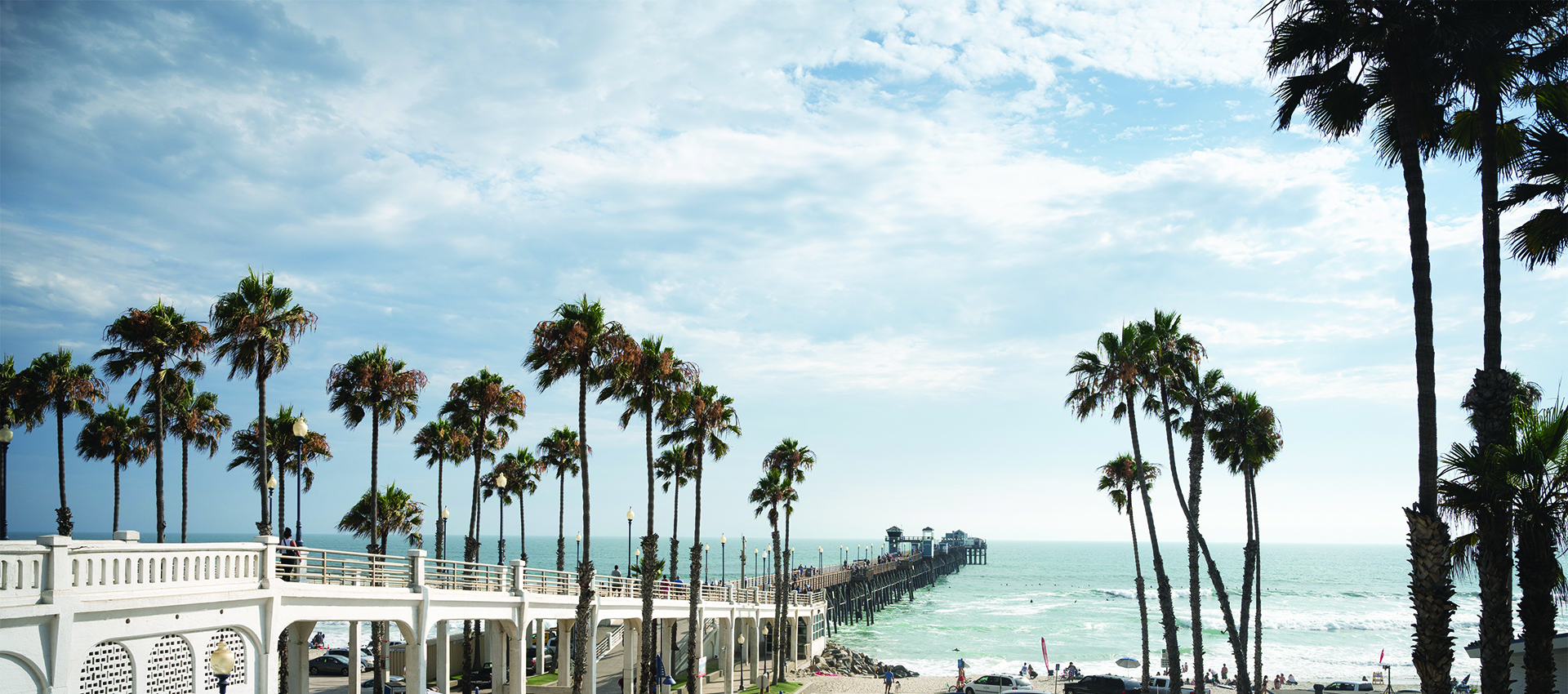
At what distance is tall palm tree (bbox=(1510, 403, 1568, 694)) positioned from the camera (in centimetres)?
1084

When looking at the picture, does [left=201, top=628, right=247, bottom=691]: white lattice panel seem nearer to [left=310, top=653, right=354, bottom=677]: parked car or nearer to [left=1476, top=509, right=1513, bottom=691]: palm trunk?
[left=1476, top=509, right=1513, bottom=691]: palm trunk

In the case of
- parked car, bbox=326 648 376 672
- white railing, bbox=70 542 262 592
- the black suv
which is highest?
white railing, bbox=70 542 262 592

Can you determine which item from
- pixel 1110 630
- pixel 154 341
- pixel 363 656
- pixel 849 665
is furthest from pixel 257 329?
pixel 1110 630

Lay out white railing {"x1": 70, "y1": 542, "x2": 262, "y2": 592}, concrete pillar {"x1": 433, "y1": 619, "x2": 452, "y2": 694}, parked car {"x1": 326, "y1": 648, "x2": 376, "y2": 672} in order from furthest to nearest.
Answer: parked car {"x1": 326, "y1": 648, "x2": 376, "y2": 672}, concrete pillar {"x1": 433, "y1": 619, "x2": 452, "y2": 694}, white railing {"x1": 70, "y1": 542, "x2": 262, "y2": 592}

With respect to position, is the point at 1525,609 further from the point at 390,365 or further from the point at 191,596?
the point at 390,365

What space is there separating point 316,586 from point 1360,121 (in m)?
19.6

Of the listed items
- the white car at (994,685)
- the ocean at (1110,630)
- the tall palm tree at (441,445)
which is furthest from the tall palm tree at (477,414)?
the ocean at (1110,630)

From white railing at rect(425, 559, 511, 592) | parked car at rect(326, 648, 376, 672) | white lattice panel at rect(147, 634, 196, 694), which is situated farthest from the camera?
parked car at rect(326, 648, 376, 672)

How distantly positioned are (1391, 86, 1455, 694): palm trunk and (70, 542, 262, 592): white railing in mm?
17407

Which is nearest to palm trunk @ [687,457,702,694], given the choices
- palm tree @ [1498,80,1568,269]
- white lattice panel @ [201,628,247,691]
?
white lattice panel @ [201,628,247,691]

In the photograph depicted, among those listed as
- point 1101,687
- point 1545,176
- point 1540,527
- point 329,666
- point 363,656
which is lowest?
point 1101,687

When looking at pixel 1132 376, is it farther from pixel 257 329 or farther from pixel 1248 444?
pixel 257 329

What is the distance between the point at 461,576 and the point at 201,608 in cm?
823

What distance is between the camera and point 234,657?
17.1 m
